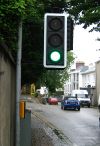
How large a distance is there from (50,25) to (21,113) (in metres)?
2.08

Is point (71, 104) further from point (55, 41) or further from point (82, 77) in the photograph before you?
point (82, 77)

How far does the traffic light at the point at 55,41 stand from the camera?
8.22 m

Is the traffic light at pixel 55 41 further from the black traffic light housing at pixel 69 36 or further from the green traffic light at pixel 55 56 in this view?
the black traffic light housing at pixel 69 36

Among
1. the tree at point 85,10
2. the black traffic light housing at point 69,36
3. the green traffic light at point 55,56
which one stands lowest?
the green traffic light at point 55,56

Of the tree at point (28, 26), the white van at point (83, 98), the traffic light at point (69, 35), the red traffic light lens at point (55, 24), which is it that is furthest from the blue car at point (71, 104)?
the red traffic light lens at point (55, 24)

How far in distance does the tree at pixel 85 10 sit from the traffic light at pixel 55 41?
9183 mm

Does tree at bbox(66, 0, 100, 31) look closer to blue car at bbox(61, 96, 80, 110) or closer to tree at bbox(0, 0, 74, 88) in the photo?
tree at bbox(0, 0, 74, 88)

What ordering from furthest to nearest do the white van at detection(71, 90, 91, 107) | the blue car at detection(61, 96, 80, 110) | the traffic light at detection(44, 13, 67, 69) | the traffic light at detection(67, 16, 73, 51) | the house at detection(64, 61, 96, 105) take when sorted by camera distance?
the house at detection(64, 61, 96, 105)
the white van at detection(71, 90, 91, 107)
the blue car at detection(61, 96, 80, 110)
the traffic light at detection(67, 16, 73, 51)
the traffic light at detection(44, 13, 67, 69)

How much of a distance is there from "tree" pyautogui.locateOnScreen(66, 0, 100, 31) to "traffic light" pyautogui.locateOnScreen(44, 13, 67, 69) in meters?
9.18

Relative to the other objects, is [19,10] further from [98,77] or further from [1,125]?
[98,77]

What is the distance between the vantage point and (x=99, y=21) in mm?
19328

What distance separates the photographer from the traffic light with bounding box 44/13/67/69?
822 cm

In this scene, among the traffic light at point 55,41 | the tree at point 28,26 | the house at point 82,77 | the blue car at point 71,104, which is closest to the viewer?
the tree at point 28,26

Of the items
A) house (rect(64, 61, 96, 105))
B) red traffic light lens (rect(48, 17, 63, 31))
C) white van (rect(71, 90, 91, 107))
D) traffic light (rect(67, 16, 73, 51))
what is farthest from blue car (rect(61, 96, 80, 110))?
red traffic light lens (rect(48, 17, 63, 31))
